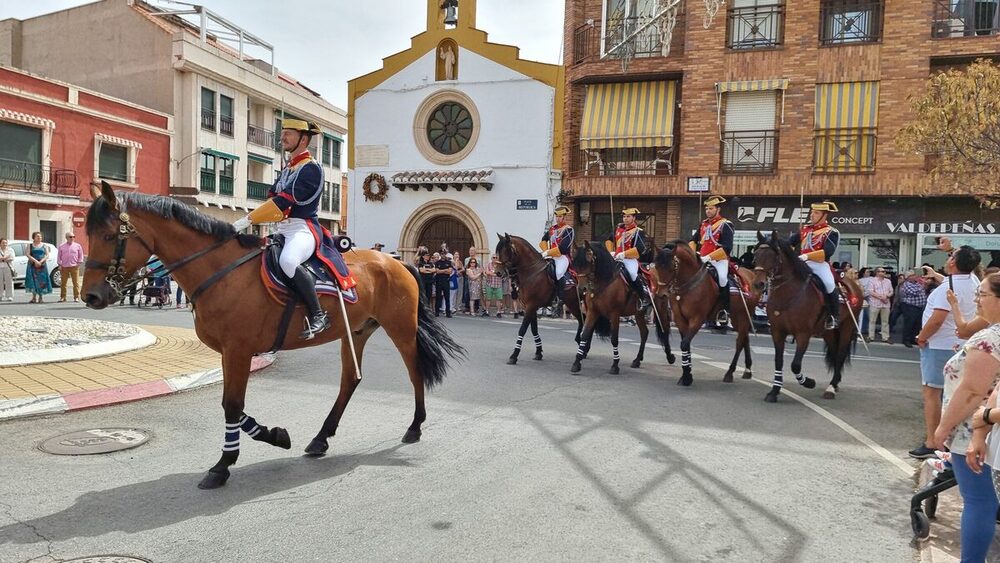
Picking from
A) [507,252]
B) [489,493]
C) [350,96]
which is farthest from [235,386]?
[350,96]

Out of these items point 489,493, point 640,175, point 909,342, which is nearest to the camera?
point 489,493

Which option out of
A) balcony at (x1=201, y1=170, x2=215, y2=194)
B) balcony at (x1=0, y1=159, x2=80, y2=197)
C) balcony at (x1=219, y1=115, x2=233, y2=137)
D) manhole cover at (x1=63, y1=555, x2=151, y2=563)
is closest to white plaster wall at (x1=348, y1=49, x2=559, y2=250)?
balcony at (x1=0, y1=159, x2=80, y2=197)

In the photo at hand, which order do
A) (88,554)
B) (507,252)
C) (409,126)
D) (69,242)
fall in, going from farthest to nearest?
(409,126) → (69,242) → (507,252) → (88,554)

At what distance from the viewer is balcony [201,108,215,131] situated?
118ft

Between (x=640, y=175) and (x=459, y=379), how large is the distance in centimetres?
1428

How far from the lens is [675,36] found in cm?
2142

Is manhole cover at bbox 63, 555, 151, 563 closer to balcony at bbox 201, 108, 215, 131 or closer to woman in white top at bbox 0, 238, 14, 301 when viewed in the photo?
woman in white top at bbox 0, 238, 14, 301

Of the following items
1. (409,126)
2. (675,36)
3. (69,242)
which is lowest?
(69,242)

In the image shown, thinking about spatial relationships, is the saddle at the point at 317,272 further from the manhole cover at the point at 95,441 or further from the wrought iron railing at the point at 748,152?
the wrought iron railing at the point at 748,152

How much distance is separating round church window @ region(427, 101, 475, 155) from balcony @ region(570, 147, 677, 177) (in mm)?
4313

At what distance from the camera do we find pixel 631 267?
1092 centimetres

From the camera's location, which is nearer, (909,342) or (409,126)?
(909,342)

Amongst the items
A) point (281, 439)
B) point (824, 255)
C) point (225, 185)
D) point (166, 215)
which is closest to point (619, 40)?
point (824, 255)

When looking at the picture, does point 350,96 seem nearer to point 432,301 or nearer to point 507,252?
point 432,301
